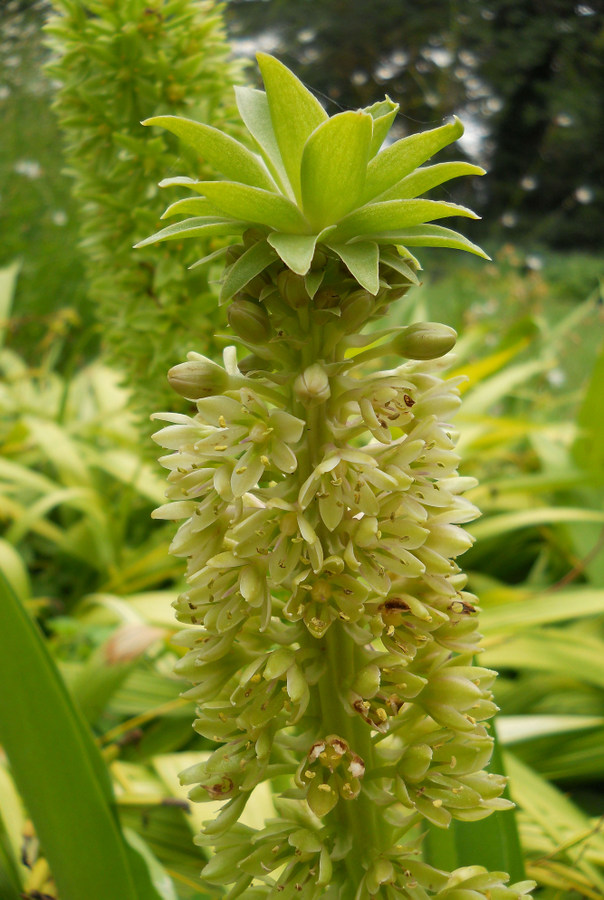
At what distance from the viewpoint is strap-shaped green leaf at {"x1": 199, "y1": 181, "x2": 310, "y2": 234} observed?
75cm

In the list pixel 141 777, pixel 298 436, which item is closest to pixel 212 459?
pixel 298 436

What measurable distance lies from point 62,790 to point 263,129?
94 centimetres

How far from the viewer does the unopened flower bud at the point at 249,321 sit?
85 cm

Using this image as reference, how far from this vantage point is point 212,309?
164 cm

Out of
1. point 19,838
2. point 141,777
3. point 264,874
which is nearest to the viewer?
point 264,874

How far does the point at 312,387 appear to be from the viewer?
0.83 metres

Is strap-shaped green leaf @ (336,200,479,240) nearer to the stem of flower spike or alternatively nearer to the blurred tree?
the stem of flower spike

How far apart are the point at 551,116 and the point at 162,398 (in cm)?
744

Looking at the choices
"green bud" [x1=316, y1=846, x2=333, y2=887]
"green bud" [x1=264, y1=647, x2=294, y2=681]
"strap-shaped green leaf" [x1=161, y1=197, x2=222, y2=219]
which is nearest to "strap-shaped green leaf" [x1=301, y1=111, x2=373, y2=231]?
"strap-shaped green leaf" [x1=161, y1=197, x2=222, y2=219]

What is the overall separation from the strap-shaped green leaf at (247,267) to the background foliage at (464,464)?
365mm

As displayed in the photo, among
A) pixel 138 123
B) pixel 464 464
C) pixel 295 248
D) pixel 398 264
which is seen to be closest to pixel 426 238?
pixel 398 264

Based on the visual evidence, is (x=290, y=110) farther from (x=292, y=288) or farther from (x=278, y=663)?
(x=278, y=663)

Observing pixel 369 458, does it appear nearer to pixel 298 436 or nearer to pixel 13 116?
→ pixel 298 436

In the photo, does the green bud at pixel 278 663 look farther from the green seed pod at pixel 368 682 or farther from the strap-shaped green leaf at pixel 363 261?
the strap-shaped green leaf at pixel 363 261
